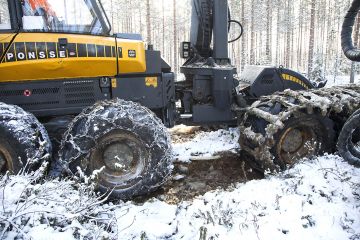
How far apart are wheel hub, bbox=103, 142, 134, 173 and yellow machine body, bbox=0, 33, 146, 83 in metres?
1.25

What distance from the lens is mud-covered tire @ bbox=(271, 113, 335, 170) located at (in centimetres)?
497

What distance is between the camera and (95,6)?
495cm

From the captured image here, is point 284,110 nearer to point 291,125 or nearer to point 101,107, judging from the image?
point 291,125

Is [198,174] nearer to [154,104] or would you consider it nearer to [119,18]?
[154,104]

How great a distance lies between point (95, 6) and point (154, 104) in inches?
68.3

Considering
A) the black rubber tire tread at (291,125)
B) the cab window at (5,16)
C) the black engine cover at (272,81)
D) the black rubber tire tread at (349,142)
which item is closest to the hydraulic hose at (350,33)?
the black rubber tire tread at (349,142)

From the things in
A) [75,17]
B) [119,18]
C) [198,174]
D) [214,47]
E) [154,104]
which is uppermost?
[119,18]

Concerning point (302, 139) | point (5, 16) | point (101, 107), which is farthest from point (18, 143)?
point (302, 139)

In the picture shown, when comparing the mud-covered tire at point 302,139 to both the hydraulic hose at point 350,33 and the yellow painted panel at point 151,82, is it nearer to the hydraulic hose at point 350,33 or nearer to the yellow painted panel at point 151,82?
the hydraulic hose at point 350,33

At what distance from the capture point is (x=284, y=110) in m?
4.96

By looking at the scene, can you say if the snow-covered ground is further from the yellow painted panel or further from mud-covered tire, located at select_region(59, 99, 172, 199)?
the yellow painted panel

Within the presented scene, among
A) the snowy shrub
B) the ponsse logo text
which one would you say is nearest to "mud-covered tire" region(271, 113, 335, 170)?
the snowy shrub

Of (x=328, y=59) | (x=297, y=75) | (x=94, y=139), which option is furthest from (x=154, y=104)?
(x=328, y=59)

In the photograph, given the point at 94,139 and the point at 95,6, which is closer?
the point at 94,139
